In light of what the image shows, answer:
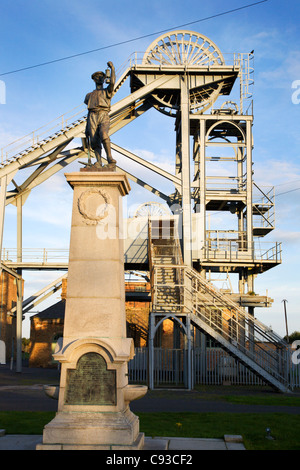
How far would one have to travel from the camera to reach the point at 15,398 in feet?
57.2

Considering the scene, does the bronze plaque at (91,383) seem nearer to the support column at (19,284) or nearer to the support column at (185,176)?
the support column at (185,176)

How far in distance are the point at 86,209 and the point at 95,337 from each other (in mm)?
2317

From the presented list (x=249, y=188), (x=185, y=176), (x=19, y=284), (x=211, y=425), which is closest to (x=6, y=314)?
(x=19, y=284)

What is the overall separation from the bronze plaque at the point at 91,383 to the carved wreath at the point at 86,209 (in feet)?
7.83

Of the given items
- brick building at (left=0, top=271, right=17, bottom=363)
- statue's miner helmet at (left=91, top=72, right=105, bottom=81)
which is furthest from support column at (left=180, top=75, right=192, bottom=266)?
statue's miner helmet at (left=91, top=72, right=105, bottom=81)

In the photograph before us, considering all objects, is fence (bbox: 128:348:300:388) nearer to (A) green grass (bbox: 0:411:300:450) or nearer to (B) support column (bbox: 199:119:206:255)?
(B) support column (bbox: 199:119:206:255)

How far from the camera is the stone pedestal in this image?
8141 mm

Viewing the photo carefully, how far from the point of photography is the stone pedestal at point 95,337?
814 cm

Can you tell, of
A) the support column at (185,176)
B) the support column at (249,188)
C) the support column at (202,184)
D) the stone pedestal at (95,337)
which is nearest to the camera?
the stone pedestal at (95,337)

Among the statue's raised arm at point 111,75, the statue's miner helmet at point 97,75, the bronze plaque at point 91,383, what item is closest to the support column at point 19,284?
the statue's miner helmet at point 97,75

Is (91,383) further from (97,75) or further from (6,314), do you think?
(6,314)

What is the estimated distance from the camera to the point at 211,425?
465 inches
